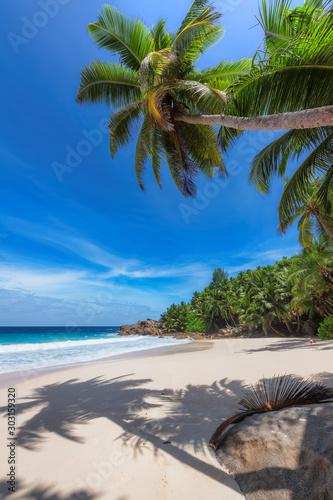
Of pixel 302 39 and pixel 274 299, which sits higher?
pixel 302 39

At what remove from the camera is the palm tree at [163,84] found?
→ 512 centimetres

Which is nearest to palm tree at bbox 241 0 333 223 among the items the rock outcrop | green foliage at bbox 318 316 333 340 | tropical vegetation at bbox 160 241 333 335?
tropical vegetation at bbox 160 241 333 335

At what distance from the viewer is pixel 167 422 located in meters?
3.73

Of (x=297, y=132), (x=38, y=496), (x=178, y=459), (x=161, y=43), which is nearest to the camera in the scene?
(x=38, y=496)

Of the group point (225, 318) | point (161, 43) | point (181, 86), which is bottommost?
point (225, 318)

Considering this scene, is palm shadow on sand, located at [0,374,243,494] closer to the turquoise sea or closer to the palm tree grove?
the palm tree grove

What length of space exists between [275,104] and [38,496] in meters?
6.74

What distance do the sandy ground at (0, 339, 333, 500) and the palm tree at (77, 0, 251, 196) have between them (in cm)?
584

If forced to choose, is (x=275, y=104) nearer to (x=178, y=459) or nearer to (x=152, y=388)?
(x=178, y=459)

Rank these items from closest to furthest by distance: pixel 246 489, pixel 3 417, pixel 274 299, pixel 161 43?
pixel 246 489
pixel 3 417
pixel 161 43
pixel 274 299

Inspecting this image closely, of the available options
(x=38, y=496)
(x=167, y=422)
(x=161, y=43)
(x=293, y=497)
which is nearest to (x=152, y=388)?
(x=167, y=422)

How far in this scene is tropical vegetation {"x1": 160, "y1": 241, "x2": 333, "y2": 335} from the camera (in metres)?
16.8

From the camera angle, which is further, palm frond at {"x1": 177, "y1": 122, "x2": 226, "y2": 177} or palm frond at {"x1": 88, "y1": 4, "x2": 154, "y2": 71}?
palm frond at {"x1": 177, "y1": 122, "x2": 226, "y2": 177}

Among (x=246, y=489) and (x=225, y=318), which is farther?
(x=225, y=318)
